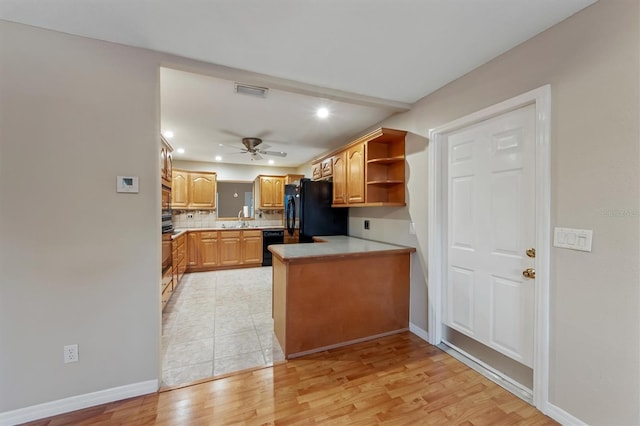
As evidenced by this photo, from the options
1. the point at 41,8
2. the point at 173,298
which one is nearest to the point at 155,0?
the point at 41,8

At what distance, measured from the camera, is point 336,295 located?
2.52 meters

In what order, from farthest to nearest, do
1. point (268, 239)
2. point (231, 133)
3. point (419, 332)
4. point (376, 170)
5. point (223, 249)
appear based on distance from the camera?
point (268, 239) < point (223, 249) < point (231, 133) < point (376, 170) < point (419, 332)

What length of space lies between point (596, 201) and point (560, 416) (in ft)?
4.36

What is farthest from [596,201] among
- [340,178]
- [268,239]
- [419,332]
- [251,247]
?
[251,247]

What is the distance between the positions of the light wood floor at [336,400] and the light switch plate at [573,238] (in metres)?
1.10

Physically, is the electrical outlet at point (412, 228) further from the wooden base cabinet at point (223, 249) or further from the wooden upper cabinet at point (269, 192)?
the wooden upper cabinet at point (269, 192)

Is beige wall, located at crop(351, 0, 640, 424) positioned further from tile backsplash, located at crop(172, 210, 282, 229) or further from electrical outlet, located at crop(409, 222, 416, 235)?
tile backsplash, located at crop(172, 210, 282, 229)

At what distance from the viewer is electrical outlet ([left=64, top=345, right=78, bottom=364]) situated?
5.61ft

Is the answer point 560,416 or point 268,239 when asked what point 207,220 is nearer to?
point 268,239

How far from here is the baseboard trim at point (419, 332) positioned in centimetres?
263

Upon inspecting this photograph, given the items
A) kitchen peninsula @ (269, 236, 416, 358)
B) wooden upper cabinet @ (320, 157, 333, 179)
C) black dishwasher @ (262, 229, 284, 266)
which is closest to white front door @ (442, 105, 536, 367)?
kitchen peninsula @ (269, 236, 416, 358)

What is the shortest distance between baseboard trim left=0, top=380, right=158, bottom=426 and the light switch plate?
9.52 feet

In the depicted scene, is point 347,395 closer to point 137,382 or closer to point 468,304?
point 468,304

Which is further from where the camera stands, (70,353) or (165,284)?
(165,284)
